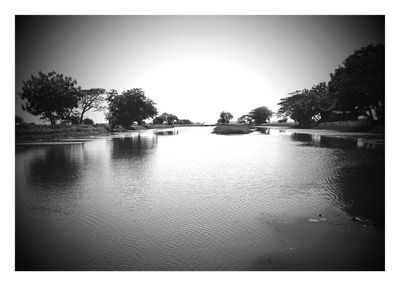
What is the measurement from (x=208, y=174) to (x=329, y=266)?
7.51 meters

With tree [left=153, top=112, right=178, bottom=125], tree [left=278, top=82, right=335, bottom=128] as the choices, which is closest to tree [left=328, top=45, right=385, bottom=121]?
tree [left=278, top=82, right=335, bottom=128]

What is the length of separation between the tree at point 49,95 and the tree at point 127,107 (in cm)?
1587

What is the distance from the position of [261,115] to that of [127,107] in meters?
66.6

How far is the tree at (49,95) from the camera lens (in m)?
41.6

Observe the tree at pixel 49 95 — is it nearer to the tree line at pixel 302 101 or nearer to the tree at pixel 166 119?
the tree line at pixel 302 101

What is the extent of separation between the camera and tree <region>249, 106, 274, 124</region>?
112562 millimetres

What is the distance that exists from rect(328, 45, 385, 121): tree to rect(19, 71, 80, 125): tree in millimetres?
48044

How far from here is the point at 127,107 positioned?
64.8 metres

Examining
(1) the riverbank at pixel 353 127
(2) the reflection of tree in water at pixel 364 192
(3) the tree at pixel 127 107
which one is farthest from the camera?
(3) the tree at pixel 127 107

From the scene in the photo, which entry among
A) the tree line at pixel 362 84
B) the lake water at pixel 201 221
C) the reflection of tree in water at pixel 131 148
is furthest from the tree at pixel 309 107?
the lake water at pixel 201 221

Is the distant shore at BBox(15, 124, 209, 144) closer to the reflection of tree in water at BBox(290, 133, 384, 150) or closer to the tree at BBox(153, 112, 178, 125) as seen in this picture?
the reflection of tree in water at BBox(290, 133, 384, 150)

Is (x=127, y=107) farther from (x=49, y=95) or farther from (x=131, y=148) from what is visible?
(x=131, y=148)

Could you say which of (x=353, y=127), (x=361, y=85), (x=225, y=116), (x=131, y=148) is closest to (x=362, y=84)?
(x=361, y=85)

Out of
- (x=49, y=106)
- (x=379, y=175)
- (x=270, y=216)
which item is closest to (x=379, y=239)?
(x=270, y=216)
